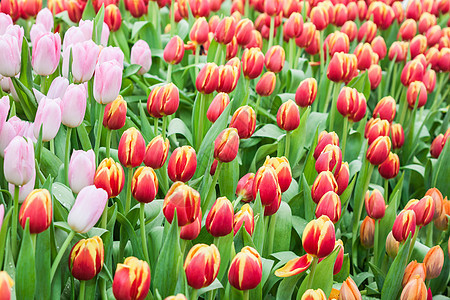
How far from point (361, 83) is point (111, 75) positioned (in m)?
1.00

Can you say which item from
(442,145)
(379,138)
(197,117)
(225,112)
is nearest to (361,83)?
(442,145)

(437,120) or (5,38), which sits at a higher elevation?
(5,38)

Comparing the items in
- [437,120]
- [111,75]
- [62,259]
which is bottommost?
[437,120]

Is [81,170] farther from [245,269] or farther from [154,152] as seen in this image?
[245,269]

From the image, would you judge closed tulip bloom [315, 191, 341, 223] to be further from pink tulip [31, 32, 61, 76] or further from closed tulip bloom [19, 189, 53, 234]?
pink tulip [31, 32, 61, 76]

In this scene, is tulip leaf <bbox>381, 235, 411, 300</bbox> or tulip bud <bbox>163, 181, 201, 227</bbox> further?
tulip leaf <bbox>381, 235, 411, 300</bbox>

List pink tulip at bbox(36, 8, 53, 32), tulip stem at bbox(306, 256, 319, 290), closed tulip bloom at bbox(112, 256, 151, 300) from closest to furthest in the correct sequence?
closed tulip bloom at bbox(112, 256, 151, 300) → tulip stem at bbox(306, 256, 319, 290) → pink tulip at bbox(36, 8, 53, 32)

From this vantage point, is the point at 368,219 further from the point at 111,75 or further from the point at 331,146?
the point at 111,75

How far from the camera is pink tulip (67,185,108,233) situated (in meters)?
0.96

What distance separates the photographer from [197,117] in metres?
1.64

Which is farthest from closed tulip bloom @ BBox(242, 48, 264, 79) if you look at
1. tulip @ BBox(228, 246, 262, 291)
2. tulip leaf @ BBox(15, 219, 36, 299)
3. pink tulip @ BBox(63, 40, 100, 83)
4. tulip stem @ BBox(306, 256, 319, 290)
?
tulip leaf @ BBox(15, 219, 36, 299)

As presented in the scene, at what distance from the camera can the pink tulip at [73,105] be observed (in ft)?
3.72

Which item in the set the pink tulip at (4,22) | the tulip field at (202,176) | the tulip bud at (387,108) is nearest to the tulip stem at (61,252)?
the tulip field at (202,176)

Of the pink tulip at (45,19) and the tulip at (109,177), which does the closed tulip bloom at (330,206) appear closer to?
the tulip at (109,177)
